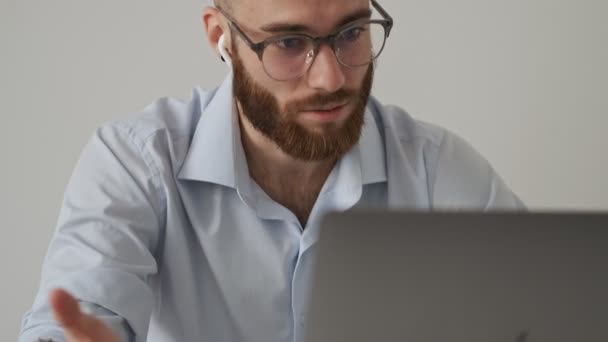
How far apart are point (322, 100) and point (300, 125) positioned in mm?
59

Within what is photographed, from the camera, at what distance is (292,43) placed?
1.29 metres

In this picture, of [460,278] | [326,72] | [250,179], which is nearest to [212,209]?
[250,179]

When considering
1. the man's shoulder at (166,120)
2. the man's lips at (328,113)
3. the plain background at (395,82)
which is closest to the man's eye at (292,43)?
the man's lips at (328,113)

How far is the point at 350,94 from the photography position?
4.32ft

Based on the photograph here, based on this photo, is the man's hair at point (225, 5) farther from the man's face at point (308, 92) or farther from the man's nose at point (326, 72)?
the man's nose at point (326, 72)

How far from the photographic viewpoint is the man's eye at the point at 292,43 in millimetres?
1286

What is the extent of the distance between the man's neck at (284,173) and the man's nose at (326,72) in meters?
0.19

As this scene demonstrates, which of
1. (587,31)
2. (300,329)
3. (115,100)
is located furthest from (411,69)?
(300,329)

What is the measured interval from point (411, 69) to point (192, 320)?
96 centimetres

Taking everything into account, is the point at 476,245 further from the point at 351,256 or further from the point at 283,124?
the point at 283,124

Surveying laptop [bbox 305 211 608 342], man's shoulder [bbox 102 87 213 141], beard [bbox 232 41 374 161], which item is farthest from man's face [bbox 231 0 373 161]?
laptop [bbox 305 211 608 342]

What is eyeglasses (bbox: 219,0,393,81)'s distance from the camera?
128 cm

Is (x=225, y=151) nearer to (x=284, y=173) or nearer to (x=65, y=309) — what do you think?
(x=284, y=173)

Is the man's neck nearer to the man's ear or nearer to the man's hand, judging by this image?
the man's ear
